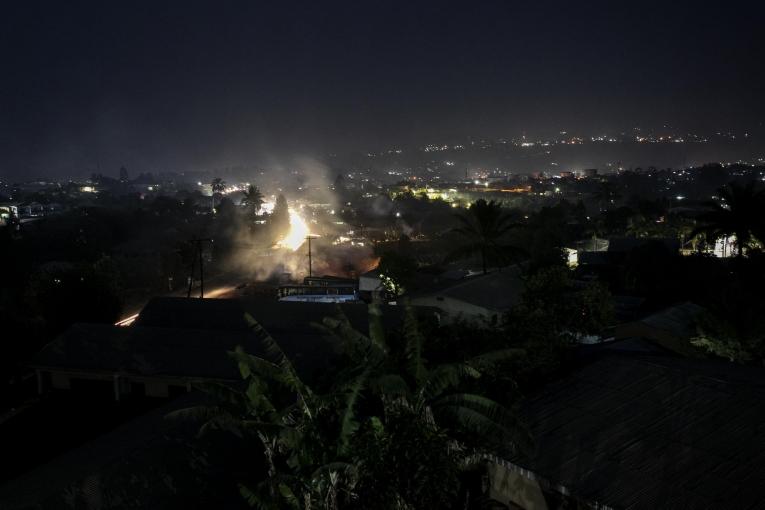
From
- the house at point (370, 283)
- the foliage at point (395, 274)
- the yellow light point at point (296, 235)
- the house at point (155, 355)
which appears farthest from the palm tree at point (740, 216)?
the yellow light point at point (296, 235)

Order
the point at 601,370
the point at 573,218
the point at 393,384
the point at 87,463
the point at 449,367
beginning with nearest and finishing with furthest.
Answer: the point at 393,384 → the point at 449,367 → the point at 87,463 → the point at 601,370 → the point at 573,218

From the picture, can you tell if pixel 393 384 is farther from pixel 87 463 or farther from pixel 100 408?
pixel 100 408

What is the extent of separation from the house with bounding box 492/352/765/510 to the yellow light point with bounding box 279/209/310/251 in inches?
1785

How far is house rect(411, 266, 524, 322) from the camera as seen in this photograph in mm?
17781

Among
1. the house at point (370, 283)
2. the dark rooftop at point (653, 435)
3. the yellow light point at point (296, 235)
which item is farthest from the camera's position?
the yellow light point at point (296, 235)

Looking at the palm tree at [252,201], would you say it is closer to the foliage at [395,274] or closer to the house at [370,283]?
the house at [370,283]

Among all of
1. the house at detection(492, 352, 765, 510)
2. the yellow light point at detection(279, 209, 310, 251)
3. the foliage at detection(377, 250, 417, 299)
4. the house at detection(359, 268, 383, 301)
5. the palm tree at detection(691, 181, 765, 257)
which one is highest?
the palm tree at detection(691, 181, 765, 257)

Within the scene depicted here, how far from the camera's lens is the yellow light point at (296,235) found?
5719cm

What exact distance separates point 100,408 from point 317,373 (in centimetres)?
718

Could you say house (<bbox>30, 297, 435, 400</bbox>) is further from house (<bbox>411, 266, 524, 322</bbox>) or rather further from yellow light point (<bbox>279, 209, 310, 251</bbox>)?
yellow light point (<bbox>279, 209, 310, 251</bbox>)

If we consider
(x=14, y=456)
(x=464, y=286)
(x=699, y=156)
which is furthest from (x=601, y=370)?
(x=699, y=156)

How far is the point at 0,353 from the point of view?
1562 cm

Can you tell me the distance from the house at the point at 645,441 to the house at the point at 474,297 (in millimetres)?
9000

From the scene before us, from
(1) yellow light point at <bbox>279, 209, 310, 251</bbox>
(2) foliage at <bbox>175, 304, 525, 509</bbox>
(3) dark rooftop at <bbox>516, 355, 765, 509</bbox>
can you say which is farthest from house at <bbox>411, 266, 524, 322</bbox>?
(1) yellow light point at <bbox>279, 209, 310, 251</bbox>
